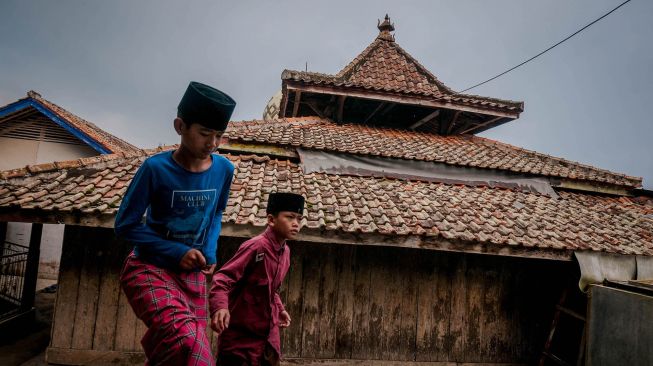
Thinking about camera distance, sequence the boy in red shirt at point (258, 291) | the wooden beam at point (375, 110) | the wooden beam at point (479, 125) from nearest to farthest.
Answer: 1. the boy in red shirt at point (258, 291)
2. the wooden beam at point (375, 110)
3. the wooden beam at point (479, 125)

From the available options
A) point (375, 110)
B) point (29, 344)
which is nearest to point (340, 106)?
point (375, 110)

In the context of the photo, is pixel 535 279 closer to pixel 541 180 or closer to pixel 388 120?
pixel 541 180

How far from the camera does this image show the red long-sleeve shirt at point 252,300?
2.47m

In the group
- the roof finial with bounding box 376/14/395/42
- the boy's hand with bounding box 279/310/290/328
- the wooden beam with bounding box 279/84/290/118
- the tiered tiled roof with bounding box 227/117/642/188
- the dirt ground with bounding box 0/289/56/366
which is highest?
the roof finial with bounding box 376/14/395/42

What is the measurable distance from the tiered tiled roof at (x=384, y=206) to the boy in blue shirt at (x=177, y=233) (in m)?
2.30

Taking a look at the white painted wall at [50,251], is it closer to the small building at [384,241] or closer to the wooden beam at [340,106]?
the small building at [384,241]

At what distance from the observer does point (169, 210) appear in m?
1.99

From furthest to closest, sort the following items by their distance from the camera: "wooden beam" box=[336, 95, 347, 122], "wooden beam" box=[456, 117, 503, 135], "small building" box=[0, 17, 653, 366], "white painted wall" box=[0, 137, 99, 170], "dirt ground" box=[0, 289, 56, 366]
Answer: "white painted wall" box=[0, 137, 99, 170]
"wooden beam" box=[456, 117, 503, 135]
"wooden beam" box=[336, 95, 347, 122]
"dirt ground" box=[0, 289, 56, 366]
"small building" box=[0, 17, 653, 366]

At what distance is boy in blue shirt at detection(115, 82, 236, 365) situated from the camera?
1.68 metres

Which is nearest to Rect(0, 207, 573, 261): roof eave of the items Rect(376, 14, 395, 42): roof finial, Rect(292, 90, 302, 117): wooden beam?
Rect(292, 90, 302, 117): wooden beam

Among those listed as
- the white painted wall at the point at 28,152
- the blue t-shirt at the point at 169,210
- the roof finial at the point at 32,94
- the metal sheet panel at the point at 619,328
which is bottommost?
the metal sheet panel at the point at 619,328

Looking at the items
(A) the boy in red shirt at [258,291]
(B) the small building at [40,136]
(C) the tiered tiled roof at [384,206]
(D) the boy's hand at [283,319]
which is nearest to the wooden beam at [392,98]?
(C) the tiered tiled roof at [384,206]

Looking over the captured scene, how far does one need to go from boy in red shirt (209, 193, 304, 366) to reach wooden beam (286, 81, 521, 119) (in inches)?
264

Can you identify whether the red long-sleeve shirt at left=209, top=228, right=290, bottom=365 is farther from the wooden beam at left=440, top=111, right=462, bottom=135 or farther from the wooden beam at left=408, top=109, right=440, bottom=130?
the wooden beam at left=440, top=111, right=462, bottom=135
